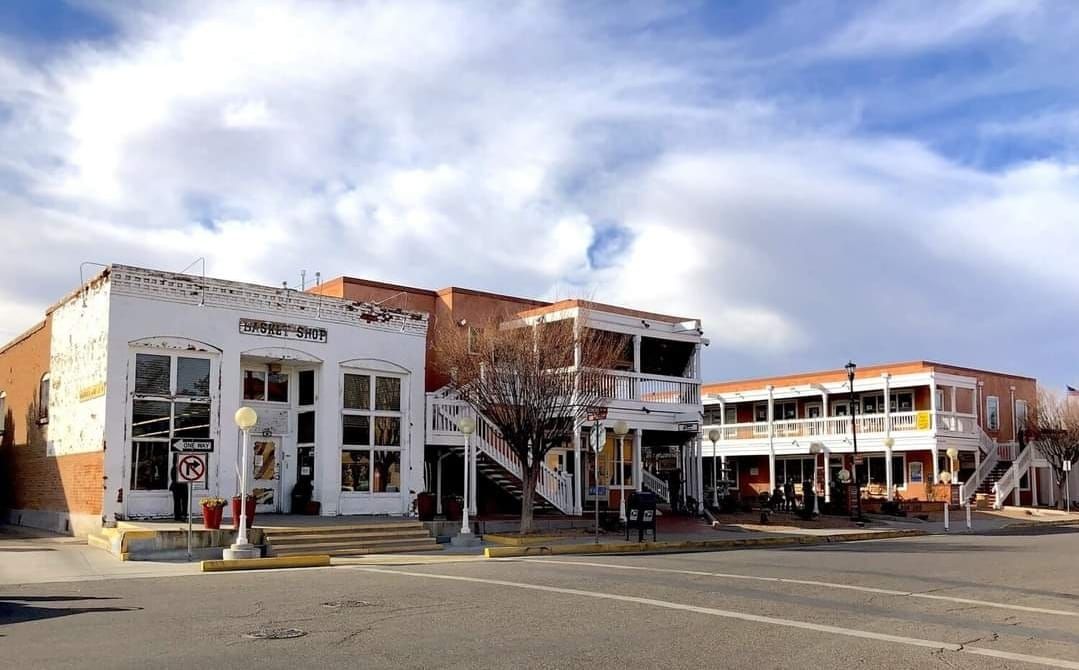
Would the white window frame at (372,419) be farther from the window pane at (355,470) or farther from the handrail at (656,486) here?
the handrail at (656,486)

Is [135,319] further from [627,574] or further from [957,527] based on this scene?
[957,527]

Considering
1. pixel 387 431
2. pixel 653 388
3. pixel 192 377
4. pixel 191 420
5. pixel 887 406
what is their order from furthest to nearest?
pixel 887 406
pixel 653 388
pixel 387 431
pixel 192 377
pixel 191 420

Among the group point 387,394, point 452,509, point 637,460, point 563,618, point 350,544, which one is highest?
point 387,394

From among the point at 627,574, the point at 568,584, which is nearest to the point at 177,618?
the point at 568,584

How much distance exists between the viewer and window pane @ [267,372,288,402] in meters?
26.2

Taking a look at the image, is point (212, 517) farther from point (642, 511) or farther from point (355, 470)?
point (642, 511)

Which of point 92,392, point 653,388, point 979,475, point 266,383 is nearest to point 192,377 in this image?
point 92,392

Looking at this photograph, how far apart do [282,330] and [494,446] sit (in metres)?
7.33

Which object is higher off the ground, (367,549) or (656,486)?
(656,486)

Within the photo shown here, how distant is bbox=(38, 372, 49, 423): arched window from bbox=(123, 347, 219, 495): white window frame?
586 cm

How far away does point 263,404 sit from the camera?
85.1ft

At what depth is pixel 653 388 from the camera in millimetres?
32344

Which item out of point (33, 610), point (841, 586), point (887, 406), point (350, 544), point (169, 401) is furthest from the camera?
point (887, 406)

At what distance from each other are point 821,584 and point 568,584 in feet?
12.4
